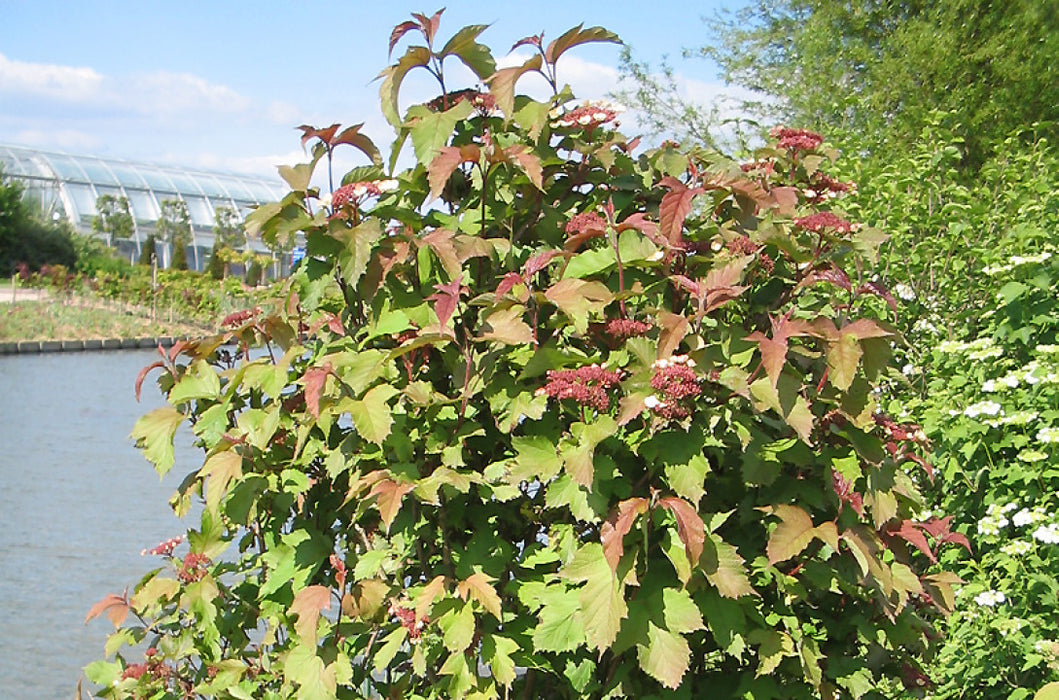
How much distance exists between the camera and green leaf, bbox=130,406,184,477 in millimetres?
2236

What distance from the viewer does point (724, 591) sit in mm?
1778

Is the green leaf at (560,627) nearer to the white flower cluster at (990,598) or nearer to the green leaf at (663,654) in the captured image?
the green leaf at (663,654)

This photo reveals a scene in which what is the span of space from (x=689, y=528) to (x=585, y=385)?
0.99 feet

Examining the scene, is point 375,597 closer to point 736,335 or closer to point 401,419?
point 401,419

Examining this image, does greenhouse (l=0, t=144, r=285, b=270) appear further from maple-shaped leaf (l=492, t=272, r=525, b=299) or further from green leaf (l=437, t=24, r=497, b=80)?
maple-shaped leaf (l=492, t=272, r=525, b=299)

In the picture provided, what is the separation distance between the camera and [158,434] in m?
2.27

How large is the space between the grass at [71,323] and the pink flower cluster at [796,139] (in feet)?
62.2

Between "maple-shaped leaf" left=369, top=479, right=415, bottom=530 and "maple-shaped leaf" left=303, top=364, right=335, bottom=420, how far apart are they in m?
0.18

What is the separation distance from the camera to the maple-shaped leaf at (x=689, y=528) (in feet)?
5.58

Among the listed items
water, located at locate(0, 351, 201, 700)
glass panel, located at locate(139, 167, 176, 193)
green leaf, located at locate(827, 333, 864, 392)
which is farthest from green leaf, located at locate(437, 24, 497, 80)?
glass panel, located at locate(139, 167, 176, 193)

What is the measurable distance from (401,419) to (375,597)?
1.26 feet

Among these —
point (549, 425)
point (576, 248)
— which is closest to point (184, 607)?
point (549, 425)

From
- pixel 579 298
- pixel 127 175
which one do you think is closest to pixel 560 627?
pixel 579 298

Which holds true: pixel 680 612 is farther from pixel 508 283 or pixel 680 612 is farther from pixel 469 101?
pixel 469 101
